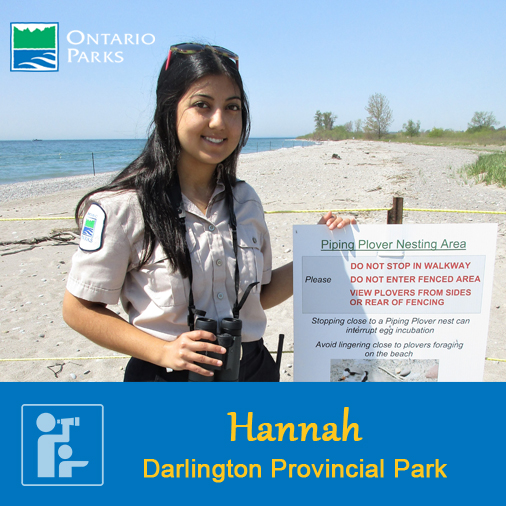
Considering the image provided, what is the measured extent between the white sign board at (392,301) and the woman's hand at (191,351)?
0.55 metres

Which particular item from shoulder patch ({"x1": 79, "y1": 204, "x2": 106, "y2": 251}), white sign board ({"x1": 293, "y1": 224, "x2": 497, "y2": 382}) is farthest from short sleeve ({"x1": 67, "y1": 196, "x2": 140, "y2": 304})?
white sign board ({"x1": 293, "y1": 224, "x2": 497, "y2": 382})

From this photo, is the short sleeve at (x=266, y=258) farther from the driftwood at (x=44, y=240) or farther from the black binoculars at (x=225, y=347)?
the driftwood at (x=44, y=240)

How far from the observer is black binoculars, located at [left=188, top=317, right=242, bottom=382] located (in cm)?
131

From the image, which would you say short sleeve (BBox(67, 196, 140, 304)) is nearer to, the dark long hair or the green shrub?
the dark long hair

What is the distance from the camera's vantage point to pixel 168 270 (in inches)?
53.3

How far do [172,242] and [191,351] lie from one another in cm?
34

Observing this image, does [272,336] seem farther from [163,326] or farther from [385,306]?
[163,326]

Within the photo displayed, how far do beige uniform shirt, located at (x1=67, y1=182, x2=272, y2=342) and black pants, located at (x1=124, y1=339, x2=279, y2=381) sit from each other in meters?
0.09

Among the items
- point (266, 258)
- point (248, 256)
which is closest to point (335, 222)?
point (266, 258)

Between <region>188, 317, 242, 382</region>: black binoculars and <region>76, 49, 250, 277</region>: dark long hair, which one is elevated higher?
<region>76, 49, 250, 277</region>: dark long hair

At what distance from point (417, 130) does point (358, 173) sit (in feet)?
223

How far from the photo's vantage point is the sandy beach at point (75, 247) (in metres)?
3.57

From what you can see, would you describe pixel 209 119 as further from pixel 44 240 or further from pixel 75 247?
pixel 44 240
